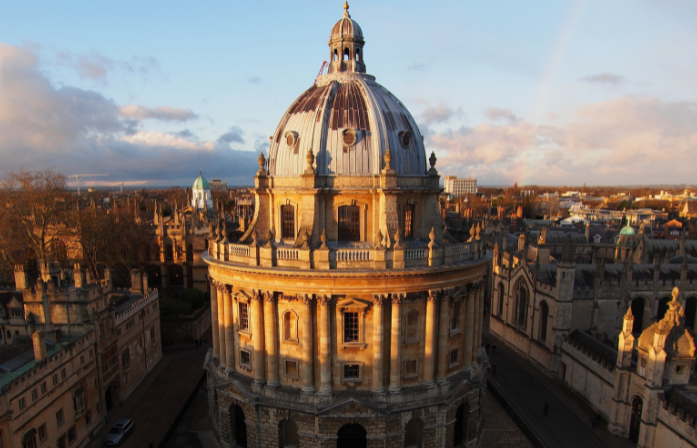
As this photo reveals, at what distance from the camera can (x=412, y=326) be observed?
1140 inches

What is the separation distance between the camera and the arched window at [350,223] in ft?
99.5

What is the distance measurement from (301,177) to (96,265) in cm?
4862

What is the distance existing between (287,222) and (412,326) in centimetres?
1172

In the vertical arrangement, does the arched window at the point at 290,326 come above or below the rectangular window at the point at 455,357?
above

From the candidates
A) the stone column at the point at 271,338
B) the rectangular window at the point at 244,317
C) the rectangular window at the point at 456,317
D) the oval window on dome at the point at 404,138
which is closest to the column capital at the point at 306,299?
the stone column at the point at 271,338

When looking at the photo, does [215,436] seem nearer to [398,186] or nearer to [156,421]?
[156,421]

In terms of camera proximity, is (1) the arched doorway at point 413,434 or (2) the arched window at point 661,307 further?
(2) the arched window at point 661,307

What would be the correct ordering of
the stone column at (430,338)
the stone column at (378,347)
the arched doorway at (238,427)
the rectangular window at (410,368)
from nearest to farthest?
the stone column at (378,347)
the stone column at (430,338)
the rectangular window at (410,368)
the arched doorway at (238,427)

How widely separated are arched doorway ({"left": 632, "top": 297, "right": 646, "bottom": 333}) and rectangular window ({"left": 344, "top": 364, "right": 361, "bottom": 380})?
1355 inches

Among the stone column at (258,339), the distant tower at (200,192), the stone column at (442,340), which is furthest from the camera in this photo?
the distant tower at (200,192)

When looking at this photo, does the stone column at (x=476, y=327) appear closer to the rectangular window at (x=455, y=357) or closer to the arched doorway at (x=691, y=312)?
the rectangular window at (x=455, y=357)

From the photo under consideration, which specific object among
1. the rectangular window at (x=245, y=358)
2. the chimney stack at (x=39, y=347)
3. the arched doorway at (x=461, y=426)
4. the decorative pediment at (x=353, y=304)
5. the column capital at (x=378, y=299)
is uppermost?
the column capital at (x=378, y=299)

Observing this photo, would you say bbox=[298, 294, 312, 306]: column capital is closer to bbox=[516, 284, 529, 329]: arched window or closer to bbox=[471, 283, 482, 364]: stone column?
bbox=[471, 283, 482, 364]: stone column

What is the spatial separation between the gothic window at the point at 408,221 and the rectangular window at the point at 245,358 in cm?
1433
